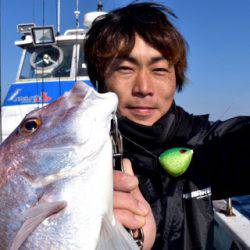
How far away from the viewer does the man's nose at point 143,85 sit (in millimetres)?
2158

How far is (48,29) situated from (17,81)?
1567mm

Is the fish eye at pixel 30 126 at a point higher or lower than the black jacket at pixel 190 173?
higher

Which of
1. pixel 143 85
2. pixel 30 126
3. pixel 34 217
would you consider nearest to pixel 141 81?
pixel 143 85

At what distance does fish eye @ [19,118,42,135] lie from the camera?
56.5 inches

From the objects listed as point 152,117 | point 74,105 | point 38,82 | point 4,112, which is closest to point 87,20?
point 38,82

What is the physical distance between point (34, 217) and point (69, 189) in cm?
15

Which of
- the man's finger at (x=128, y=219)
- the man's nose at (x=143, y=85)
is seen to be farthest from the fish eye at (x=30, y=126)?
the man's nose at (x=143, y=85)

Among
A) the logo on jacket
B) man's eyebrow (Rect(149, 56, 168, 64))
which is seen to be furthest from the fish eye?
the logo on jacket

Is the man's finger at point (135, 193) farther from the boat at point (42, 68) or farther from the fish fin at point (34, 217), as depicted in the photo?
the boat at point (42, 68)

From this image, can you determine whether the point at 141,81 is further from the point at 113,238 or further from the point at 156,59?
the point at 113,238

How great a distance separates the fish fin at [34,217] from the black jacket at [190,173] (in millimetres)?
1019

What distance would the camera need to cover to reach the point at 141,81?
218cm

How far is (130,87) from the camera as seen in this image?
7.23 feet

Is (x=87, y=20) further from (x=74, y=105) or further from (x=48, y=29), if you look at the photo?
(x=74, y=105)
